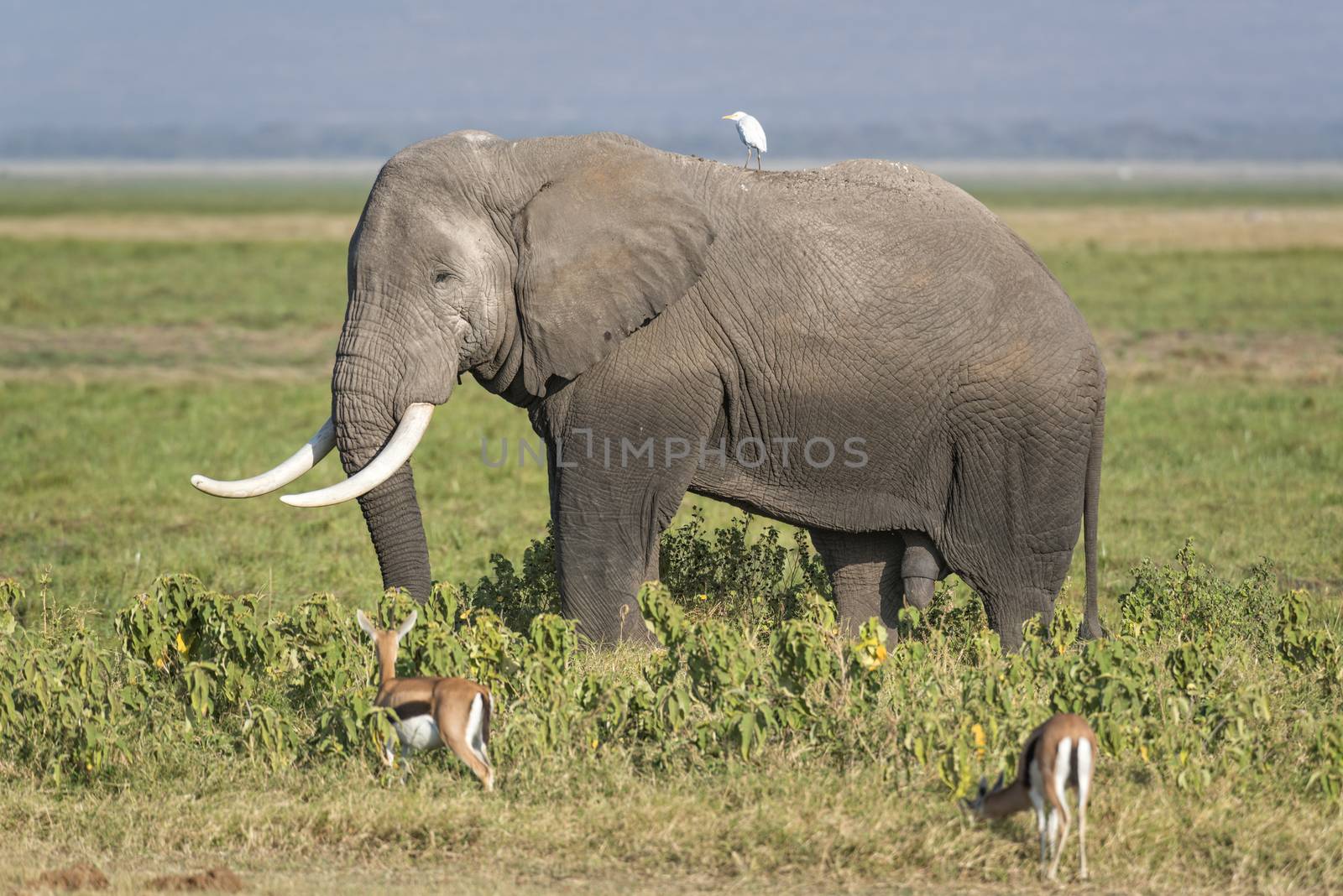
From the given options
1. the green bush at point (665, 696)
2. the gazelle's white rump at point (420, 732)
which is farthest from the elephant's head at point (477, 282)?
the gazelle's white rump at point (420, 732)

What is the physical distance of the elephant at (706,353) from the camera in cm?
714

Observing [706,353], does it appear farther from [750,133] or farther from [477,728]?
[477,728]

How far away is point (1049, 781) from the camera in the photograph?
203 inches

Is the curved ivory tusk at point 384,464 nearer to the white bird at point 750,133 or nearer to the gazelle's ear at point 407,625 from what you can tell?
the gazelle's ear at point 407,625

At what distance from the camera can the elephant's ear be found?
7.16 metres

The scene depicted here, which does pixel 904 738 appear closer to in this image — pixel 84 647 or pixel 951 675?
pixel 951 675

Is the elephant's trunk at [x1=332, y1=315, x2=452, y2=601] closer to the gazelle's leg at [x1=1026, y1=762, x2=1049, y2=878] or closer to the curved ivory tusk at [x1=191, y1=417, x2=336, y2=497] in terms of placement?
the curved ivory tusk at [x1=191, y1=417, x2=336, y2=497]

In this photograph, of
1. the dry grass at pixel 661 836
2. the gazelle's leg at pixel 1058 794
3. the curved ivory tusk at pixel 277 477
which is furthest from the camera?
the curved ivory tusk at pixel 277 477

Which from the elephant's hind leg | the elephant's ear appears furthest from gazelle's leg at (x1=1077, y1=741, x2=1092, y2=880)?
the elephant's ear

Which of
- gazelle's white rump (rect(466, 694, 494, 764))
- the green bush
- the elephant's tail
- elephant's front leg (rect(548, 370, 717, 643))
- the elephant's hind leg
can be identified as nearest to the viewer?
gazelle's white rump (rect(466, 694, 494, 764))

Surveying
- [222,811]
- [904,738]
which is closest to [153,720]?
[222,811]

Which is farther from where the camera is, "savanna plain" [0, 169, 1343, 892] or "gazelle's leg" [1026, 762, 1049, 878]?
"savanna plain" [0, 169, 1343, 892]

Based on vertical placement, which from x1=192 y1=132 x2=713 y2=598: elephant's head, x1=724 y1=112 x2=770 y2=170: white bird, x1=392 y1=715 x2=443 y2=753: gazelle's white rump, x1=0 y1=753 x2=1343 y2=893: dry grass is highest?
x1=724 y1=112 x2=770 y2=170: white bird

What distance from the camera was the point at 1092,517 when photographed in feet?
25.2
